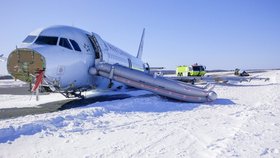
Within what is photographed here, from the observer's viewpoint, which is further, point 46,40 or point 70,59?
point 70,59

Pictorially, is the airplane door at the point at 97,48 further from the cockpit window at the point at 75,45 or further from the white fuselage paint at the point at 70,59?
the cockpit window at the point at 75,45

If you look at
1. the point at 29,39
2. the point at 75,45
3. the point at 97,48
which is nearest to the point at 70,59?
the point at 75,45

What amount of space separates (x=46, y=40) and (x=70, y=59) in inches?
49.5

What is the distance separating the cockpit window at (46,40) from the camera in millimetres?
12414

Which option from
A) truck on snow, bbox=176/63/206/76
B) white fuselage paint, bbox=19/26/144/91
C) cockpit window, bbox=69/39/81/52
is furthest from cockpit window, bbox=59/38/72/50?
truck on snow, bbox=176/63/206/76

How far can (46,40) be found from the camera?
12.6 meters

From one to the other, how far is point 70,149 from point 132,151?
117 centimetres

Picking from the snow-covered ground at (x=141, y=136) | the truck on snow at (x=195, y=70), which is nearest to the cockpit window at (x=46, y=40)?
the snow-covered ground at (x=141, y=136)

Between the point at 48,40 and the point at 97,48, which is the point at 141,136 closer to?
the point at 48,40

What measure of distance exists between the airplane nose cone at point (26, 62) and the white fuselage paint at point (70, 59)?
212 mm

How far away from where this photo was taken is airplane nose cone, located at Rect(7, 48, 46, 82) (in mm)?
11188

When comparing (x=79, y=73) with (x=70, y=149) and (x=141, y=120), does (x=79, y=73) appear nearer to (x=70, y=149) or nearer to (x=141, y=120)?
(x=141, y=120)

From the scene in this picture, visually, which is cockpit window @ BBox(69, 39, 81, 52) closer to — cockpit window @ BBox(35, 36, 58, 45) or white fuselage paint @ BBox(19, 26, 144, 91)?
white fuselage paint @ BBox(19, 26, 144, 91)

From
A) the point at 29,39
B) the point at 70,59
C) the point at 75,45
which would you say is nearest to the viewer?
the point at 29,39
